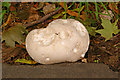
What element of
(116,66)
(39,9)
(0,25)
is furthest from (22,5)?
(116,66)

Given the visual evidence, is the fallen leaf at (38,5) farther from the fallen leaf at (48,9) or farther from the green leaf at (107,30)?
the green leaf at (107,30)

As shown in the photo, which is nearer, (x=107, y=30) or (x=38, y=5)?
(x=107, y=30)

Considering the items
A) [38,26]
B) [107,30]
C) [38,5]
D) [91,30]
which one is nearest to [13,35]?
[38,26]

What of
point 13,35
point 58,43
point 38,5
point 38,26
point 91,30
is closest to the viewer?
point 58,43

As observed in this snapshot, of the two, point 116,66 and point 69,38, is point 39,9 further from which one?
point 116,66

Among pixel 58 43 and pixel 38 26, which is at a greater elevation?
pixel 38 26

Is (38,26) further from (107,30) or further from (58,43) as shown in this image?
(107,30)

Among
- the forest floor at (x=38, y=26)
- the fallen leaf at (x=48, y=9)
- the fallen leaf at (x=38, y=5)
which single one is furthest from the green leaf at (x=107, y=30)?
the fallen leaf at (x=38, y=5)
